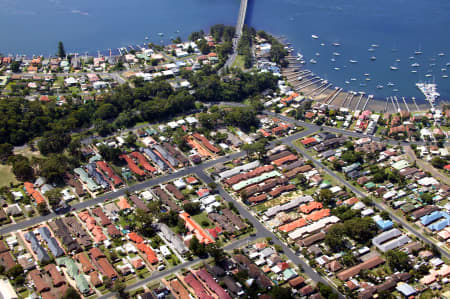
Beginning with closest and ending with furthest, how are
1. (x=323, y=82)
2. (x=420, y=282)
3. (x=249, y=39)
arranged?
1. (x=420, y=282)
2. (x=323, y=82)
3. (x=249, y=39)

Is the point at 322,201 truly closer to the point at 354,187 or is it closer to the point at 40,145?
the point at 354,187

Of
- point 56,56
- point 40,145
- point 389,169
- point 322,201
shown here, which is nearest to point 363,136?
point 389,169

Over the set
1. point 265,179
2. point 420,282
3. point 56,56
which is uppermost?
point 56,56

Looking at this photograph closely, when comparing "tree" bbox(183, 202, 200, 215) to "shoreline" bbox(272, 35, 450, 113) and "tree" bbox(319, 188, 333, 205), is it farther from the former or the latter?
"shoreline" bbox(272, 35, 450, 113)

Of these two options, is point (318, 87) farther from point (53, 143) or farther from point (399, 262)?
point (53, 143)

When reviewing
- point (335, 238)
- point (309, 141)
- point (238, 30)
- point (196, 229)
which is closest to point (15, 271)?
point (196, 229)

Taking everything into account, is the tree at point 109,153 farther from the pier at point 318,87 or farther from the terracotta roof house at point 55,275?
the pier at point 318,87

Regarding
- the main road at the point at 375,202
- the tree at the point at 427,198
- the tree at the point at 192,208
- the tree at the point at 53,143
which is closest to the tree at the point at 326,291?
the main road at the point at 375,202
